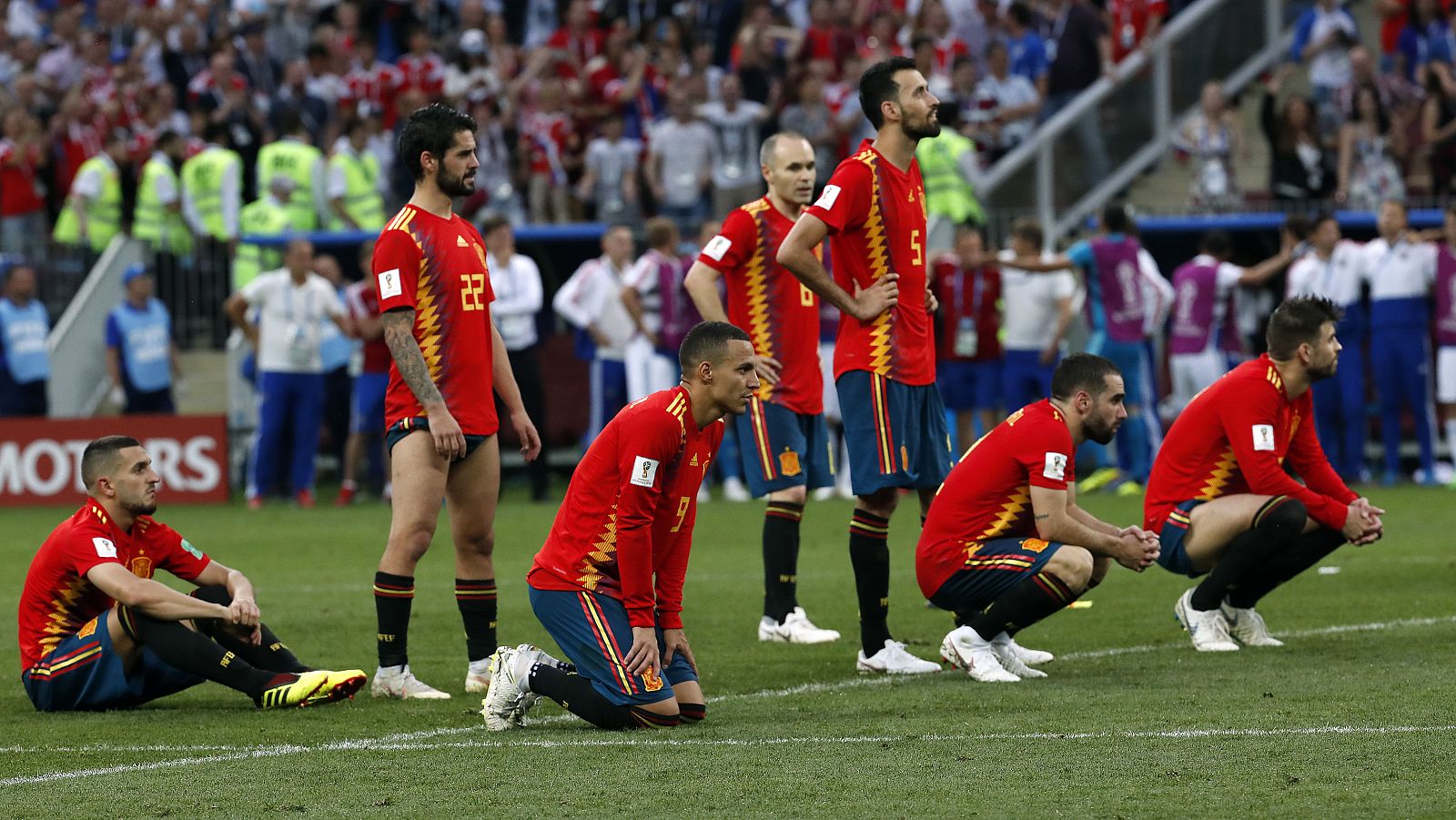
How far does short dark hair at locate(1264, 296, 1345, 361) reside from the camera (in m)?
8.94

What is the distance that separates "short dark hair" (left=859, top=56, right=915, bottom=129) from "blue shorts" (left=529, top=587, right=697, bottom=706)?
2475mm

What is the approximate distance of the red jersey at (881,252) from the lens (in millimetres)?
8570

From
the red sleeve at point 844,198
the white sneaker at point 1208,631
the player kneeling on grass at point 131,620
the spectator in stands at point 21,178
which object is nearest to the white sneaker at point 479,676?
the player kneeling on grass at point 131,620

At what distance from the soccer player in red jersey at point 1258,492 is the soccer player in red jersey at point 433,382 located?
3030 millimetres

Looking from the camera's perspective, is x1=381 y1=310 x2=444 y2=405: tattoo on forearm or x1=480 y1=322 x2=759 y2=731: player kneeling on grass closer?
x1=480 y1=322 x2=759 y2=731: player kneeling on grass

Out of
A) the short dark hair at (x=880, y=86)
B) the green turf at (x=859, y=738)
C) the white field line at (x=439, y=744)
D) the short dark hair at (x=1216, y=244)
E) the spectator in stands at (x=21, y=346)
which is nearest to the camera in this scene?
the green turf at (x=859, y=738)

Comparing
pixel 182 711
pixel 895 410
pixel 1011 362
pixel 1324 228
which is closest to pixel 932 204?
pixel 1011 362

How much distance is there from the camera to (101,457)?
308 inches

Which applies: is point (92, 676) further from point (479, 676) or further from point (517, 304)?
point (517, 304)

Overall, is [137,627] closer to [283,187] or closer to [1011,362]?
[1011,362]

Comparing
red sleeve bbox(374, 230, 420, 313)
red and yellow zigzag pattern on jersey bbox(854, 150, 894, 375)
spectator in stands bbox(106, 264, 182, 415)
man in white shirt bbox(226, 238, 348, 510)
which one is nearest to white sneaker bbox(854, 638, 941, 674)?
red and yellow zigzag pattern on jersey bbox(854, 150, 894, 375)

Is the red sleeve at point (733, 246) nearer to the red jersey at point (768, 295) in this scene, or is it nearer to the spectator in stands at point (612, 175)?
the red jersey at point (768, 295)

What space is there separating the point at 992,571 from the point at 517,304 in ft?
32.2

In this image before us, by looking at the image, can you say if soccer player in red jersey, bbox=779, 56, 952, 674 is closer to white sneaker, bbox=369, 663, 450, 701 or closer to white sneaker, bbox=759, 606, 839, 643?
white sneaker, bbox=759, 606, 839, 643
